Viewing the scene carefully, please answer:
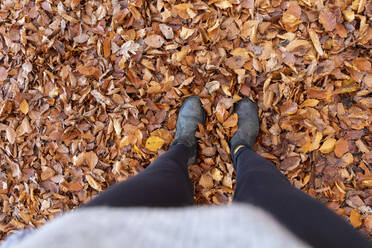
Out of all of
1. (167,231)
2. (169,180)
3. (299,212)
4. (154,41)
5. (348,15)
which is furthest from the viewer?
(154,41)

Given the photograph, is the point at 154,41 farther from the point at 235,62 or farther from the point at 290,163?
the point at 290,163

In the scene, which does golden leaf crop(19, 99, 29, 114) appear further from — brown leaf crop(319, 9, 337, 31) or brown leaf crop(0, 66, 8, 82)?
brown leaf crop(319, 9, 337, 31)

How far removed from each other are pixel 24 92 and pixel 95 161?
18.0 inches

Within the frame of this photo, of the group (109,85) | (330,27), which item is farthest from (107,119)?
(330,27)

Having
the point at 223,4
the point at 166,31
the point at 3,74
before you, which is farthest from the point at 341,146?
the point at 3,74

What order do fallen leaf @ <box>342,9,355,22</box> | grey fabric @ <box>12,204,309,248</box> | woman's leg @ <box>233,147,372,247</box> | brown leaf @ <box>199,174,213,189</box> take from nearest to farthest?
1. grey fabric @ <box>12,204,309,248</box>
2. woman's leg @ <box>233,147,372,247</box>
3. fallen leaf @ <box>342,9,355,22</box>
4. brown leaf @ <box>199,174,213,189</box>

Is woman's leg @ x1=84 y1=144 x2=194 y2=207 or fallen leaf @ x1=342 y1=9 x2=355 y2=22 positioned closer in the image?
woman's leg @ x1=84 y1=144 x2=194 y2=207

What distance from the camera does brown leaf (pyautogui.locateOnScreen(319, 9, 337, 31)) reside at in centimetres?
95

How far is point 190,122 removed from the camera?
3.34 feet

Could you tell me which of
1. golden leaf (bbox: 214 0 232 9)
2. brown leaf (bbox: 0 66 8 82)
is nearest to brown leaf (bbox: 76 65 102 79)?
brown leaf (bbox: 0 66 8 82)

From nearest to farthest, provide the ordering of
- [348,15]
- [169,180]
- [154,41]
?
[169,180]
[348,15]
[154,41]

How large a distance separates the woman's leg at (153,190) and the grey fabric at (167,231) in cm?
11

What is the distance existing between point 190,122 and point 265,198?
563 mm

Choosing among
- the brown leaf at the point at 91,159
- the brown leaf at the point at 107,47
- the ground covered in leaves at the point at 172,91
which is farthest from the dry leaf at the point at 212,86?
the brown leaf at the point at 91,159
